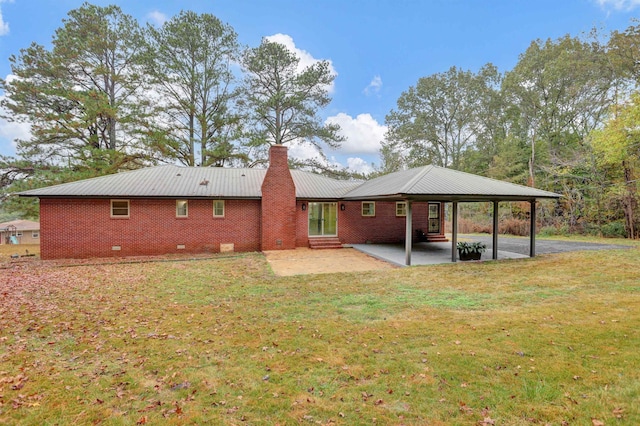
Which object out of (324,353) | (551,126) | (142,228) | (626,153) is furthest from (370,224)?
(551,126)

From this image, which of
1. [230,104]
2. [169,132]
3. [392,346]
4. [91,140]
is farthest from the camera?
[230,104]

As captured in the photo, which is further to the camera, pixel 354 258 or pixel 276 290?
pixel 354 258

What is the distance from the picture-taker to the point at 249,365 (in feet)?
12.7

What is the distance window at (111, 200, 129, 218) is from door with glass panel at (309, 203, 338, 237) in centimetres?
830

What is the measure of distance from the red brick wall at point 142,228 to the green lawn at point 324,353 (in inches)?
221

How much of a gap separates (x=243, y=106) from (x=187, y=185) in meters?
10.9

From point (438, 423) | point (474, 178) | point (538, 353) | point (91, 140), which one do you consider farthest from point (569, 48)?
point (91, 140)

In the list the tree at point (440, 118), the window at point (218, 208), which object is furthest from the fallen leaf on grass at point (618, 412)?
the tree at point (440, 118)

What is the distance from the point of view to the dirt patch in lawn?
9.87 m

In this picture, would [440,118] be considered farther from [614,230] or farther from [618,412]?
[618,412]

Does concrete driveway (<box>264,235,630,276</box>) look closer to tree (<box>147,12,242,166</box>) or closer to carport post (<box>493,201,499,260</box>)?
carport post (<box>493,201,499,260</box>)

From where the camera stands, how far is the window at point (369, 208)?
1593cm

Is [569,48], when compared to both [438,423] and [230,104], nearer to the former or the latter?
[230,104]

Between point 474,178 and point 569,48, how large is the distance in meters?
20.6
